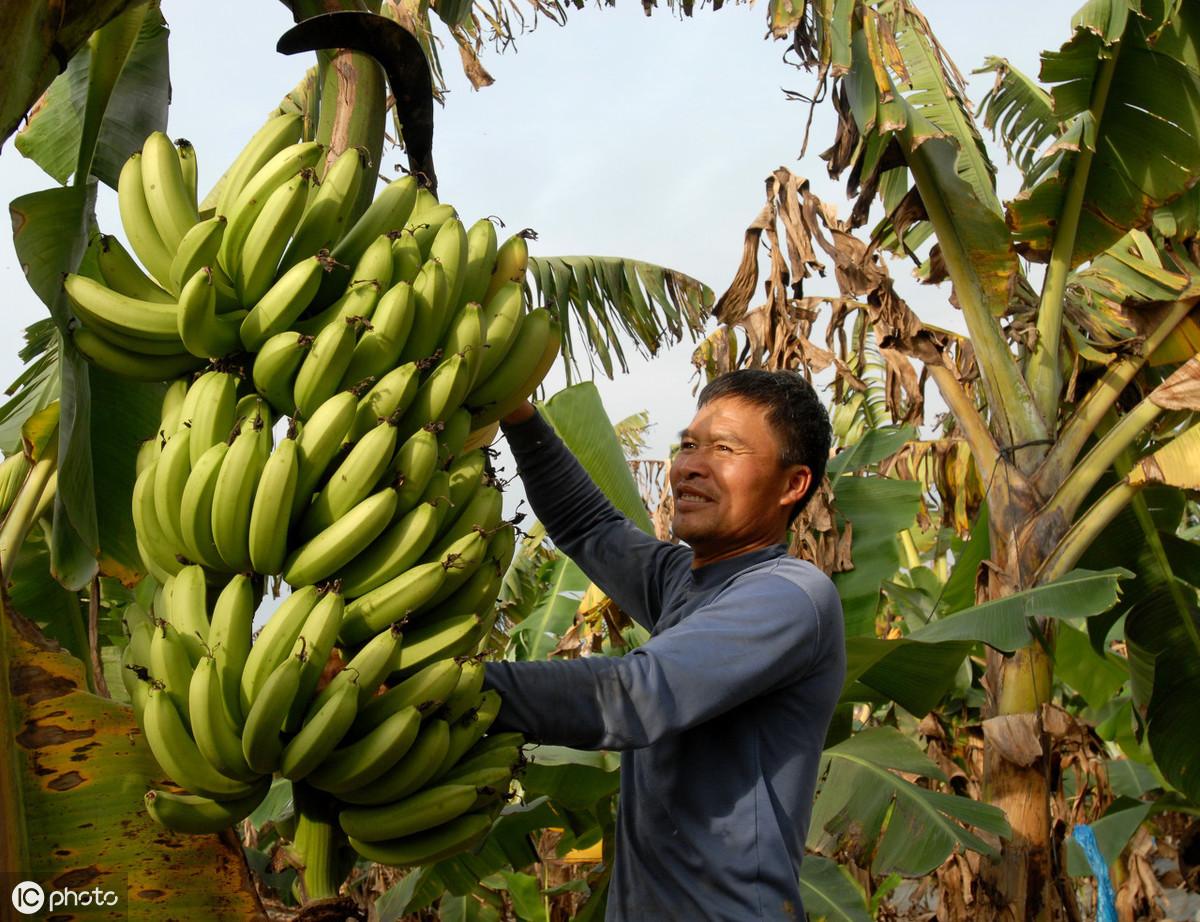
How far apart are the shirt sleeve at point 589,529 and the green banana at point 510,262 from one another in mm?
472

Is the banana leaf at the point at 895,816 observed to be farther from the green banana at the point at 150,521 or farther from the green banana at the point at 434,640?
the green banana at the point at 150,521

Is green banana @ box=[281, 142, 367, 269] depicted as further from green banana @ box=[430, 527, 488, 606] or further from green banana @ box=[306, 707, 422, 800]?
green banana @ box=[306, 707, 422, 800]

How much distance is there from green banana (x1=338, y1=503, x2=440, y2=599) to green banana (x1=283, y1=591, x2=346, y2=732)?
88 mm

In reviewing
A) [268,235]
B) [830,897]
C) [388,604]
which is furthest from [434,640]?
[830,897]

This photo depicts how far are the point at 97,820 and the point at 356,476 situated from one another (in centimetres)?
62

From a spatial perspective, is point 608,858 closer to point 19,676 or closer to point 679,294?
point 19,676

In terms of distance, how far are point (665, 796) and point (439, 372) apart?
686 millimetres

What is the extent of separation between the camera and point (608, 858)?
11.6ft

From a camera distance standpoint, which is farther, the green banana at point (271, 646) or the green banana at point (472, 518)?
the green banana at point (472, 518)

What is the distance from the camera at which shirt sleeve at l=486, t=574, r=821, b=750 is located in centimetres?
130

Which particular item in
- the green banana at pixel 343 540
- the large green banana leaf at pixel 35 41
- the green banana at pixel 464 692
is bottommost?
the green banana at pixel 464 692

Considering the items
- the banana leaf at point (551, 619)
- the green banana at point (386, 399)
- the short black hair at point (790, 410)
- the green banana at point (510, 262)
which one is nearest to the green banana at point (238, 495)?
the green banana at point (386, 399)

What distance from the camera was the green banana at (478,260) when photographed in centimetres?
149

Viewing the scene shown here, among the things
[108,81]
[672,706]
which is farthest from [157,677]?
[108,81]
